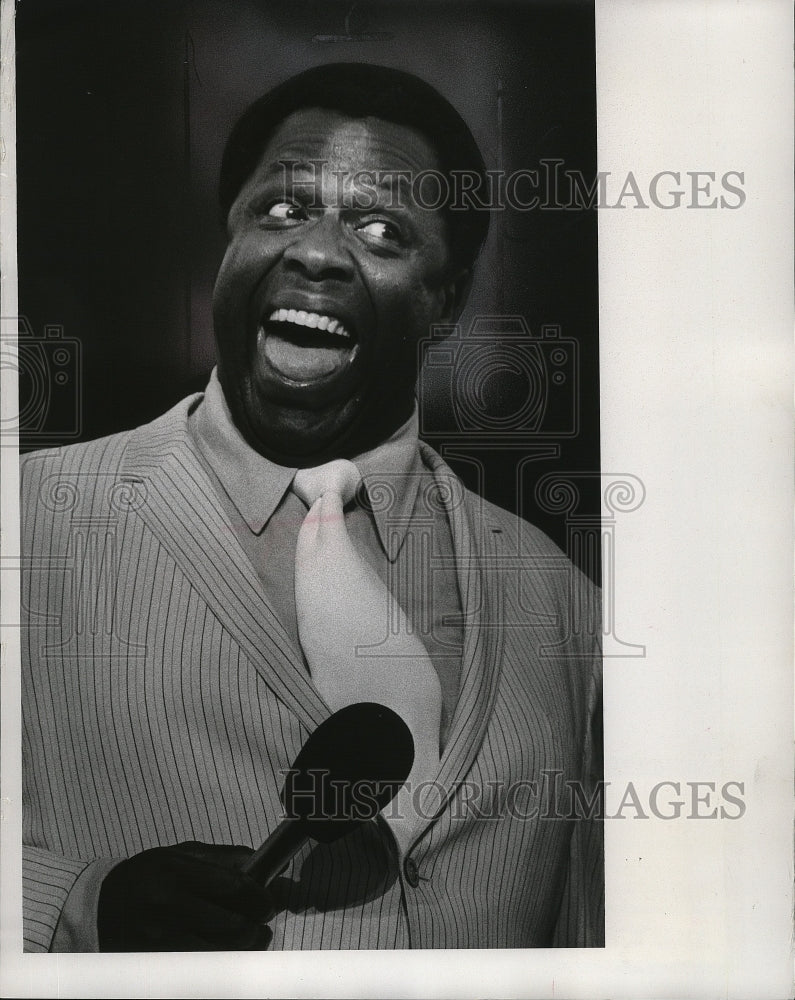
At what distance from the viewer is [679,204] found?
1.81 m

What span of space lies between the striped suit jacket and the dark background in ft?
0.32

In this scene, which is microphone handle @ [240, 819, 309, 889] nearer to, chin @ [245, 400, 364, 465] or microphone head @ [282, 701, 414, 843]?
microphone head @ [282, 701, 414, 843]

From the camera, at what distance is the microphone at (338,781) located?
5.73ft

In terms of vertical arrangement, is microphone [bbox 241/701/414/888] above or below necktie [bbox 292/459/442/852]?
below

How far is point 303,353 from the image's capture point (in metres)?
1.76

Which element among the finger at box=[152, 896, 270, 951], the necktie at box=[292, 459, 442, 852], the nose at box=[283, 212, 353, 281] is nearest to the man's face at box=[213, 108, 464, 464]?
the nose at box=[283, 212, 353, 281]

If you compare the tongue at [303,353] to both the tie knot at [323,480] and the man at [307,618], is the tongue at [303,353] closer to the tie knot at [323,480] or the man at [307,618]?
the man at [307,618]

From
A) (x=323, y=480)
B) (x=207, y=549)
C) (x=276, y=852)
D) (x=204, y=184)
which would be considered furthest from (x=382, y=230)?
(x=276, y=852)

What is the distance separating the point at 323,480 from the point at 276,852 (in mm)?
750

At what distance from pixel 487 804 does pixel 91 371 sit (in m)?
1.19

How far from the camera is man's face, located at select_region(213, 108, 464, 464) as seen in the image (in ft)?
5.76

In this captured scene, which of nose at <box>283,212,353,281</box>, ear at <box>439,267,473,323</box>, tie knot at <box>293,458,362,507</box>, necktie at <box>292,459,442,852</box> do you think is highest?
nose at <box>283,212,353,281</box>

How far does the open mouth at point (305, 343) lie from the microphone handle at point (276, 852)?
904 mm

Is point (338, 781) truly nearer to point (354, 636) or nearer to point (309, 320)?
point (354, 636)
